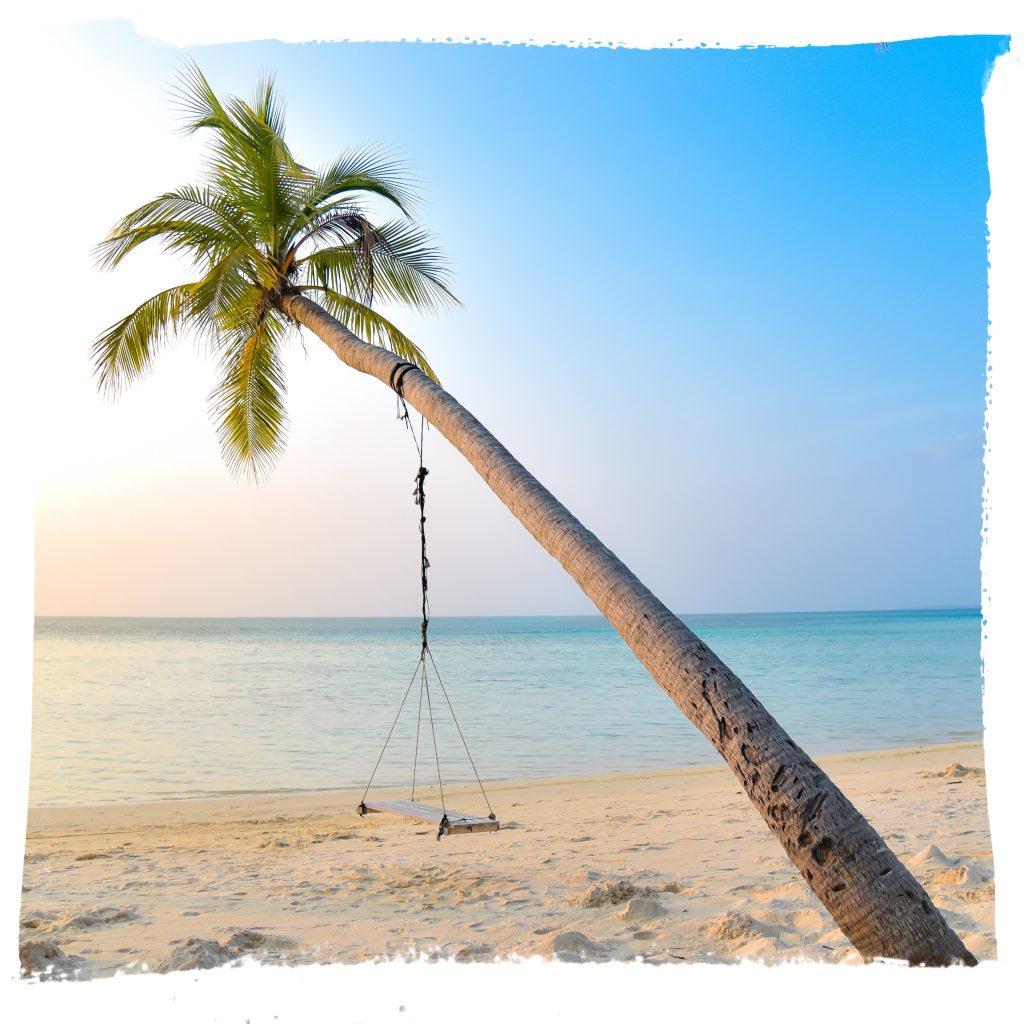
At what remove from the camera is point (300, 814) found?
9227 mm

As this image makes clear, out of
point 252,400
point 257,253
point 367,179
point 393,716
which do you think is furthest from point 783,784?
point 393,716

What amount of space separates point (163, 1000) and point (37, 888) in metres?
4.47

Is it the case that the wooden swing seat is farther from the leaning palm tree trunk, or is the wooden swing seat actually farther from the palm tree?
the leaning palm tree trunk

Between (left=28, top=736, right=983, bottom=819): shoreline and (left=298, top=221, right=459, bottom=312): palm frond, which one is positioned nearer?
(left=298, top=221, right=459, bottom=312): palm frond

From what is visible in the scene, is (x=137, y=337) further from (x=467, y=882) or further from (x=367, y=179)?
(x=467, y=882)

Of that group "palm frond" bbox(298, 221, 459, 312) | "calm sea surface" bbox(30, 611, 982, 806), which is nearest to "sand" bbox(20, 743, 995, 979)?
"calm sea surface" bbox(30, 611, 982, 806)

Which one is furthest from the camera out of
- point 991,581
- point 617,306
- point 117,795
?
point 617,306

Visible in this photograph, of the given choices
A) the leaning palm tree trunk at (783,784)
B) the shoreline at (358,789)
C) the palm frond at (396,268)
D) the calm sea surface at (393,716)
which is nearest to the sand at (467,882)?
the shoreline at (358,789)

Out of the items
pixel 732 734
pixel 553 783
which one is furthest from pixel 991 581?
pixel 553 783

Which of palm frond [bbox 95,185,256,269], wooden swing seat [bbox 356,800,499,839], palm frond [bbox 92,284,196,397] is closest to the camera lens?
wooden swing seat [bbox 356,800,499,839]

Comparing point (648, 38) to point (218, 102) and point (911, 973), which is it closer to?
point (911, 973)

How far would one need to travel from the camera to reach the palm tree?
2160 mm

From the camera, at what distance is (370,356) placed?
4832 mm

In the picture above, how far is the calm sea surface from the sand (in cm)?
276
